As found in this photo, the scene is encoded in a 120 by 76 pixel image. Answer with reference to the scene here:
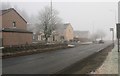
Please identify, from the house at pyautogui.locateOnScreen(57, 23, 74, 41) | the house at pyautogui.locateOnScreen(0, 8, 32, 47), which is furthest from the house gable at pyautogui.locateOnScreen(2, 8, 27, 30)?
the house at pyautogui.locateOnScreen(57, 23, 74, 41)

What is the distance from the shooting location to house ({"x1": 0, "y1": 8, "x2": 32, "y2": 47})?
4625 cm

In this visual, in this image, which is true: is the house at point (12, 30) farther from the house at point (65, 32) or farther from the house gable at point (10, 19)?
the house at point (65, 32)

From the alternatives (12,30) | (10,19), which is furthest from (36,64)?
(10,19)

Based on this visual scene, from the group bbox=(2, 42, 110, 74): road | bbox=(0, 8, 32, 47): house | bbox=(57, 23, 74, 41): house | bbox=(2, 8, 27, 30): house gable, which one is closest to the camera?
bbox=(2, 42, 110, 74): road

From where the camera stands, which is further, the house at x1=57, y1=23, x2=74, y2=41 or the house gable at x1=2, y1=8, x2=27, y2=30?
the house at x1=57, y1=23, x2=74, y2=41

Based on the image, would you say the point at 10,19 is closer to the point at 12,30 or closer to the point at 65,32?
the point at 12,30

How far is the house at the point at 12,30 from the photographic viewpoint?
152 ft

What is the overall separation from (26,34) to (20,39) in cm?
279

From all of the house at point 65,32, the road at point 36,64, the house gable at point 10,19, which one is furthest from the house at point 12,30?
the house at point 65,32

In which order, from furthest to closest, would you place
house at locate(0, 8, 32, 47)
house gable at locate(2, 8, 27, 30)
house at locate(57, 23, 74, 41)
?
house at locate(57, 23, 74, 41) < house gable at locate(2, 8, 27, 30) < house at locate(0, 8, 32, 47)

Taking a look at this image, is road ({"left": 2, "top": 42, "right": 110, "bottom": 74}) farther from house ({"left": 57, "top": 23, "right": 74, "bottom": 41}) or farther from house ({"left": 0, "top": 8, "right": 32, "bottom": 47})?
house ({"left": 57, "top": 23, "right": 74, "bottom": 41})

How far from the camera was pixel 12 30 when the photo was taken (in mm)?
49188

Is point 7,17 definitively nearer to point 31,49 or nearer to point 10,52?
point 31,49

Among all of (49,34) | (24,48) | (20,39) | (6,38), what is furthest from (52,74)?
(49,34)
